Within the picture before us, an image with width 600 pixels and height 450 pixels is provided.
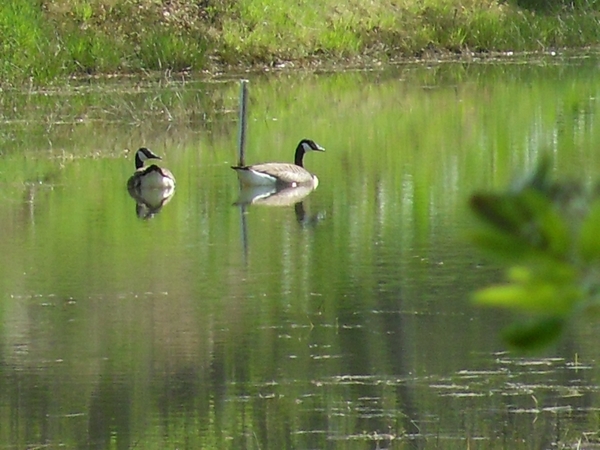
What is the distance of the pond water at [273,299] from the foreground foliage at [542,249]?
12 centimetres

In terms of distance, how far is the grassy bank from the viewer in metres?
26.4

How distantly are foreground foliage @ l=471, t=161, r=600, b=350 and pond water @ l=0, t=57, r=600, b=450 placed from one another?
12 centimetres

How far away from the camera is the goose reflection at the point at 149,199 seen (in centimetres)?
1309

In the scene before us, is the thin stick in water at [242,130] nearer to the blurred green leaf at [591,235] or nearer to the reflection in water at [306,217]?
the reflection in water at [306,217]

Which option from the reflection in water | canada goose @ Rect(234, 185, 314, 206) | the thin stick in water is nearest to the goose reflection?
canada goose @ Rect(234, 185, 314, 206)

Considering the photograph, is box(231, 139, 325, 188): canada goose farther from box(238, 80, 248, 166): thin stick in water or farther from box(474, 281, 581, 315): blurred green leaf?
box(474, 281, 581, 315): blurred green leaf

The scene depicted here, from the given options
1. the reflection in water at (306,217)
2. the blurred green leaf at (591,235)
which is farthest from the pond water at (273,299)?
the blurred green leaf at (591,235)

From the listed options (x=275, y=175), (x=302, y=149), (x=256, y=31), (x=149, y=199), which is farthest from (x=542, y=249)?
(x=256, y=31)

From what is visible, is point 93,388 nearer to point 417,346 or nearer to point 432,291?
point 417,346

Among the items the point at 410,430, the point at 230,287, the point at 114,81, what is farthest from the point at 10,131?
the point at 410,430

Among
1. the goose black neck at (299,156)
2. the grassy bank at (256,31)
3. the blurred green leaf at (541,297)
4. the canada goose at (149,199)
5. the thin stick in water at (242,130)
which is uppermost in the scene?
the grassy bank at (256,31)

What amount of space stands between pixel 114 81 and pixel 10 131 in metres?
7.51

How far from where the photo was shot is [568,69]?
27.3 meters

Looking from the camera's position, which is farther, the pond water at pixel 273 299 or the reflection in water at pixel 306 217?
the reflection in water at pixel 306 217
